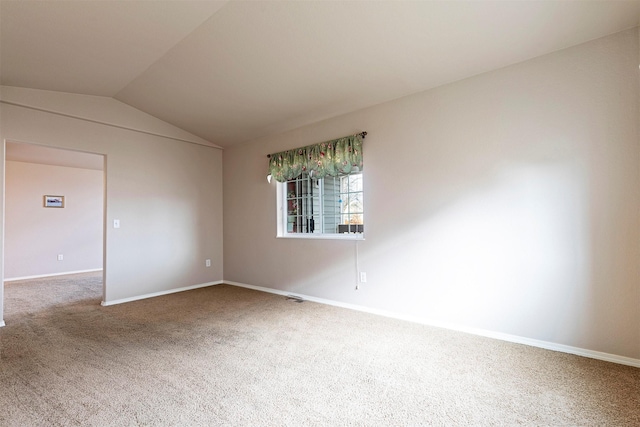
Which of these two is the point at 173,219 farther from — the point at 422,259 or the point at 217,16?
the point at 422,259

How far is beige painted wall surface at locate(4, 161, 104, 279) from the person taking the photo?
243 inches

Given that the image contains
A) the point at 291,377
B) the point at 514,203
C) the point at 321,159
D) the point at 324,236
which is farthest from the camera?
the point at 324,236

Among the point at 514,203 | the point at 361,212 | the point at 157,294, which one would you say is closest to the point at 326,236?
the point at 361,212

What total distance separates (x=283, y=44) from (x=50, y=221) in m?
6.74

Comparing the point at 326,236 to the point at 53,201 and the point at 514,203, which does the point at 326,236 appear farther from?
the point at 53,201

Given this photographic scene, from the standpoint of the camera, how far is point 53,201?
6.71 metres

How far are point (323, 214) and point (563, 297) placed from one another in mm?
2707

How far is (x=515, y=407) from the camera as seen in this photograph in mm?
1783

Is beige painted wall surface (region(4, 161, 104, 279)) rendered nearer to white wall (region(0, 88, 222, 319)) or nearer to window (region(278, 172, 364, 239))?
white wall (region(0, 88, 222, 319))

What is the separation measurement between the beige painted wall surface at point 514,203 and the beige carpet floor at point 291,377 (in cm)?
32

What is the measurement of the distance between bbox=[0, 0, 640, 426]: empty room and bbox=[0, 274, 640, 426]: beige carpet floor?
0.8 inches

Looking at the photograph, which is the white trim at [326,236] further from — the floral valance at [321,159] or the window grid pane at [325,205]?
the floral valance at [321,159]

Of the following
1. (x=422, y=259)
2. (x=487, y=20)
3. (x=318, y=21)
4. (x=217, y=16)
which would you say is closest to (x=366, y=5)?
(x=318, y=21)

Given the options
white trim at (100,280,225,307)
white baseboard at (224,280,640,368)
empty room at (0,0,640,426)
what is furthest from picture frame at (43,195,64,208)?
white baseboard at (224,280,640,368)
